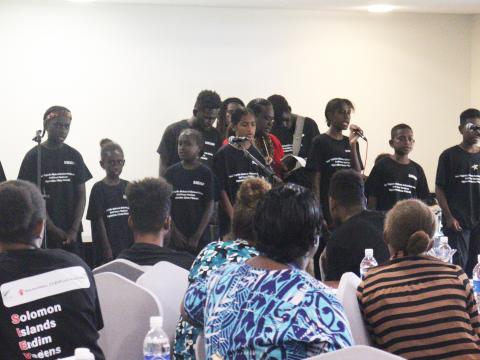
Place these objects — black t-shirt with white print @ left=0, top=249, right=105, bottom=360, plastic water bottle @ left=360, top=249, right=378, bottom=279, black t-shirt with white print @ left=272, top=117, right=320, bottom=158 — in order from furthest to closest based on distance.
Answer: black t-shirt with white print @ left=272, top=117, right=320, bottom=158
plastic water bottle @ left=360, top=249, right=378, bottom=279
black t-shirt with white print @ left=0, top=249, right=105, bottom=360

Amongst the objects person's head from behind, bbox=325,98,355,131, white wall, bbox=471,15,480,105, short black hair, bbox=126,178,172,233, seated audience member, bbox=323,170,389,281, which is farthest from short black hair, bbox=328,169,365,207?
white wall, bbox=471,15,480,105

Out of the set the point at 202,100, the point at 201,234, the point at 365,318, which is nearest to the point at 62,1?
the point at 202,100

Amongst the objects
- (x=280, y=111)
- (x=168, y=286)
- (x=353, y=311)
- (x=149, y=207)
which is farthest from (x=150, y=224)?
(x=280, y=111)

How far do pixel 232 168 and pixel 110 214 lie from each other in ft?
3.42

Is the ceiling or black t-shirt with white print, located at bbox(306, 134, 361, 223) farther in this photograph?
the ceiling

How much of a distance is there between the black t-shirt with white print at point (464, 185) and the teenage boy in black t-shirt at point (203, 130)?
212cm

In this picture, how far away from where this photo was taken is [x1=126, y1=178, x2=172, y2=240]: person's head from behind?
14.3ft

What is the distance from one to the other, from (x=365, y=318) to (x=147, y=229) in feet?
4.48

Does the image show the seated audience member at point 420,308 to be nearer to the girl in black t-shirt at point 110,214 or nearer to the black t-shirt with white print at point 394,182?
the girl in black t-shirt at point 110,214

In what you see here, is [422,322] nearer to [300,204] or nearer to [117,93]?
[300,204]

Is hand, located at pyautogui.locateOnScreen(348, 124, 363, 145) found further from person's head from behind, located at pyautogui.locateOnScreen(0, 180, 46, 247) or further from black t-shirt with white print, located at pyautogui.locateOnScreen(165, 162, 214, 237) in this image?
person's head from behind, located at pyautogui.locateOnScreen(0, 180, 46, 247)

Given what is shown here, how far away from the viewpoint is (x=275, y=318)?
2.53 meters

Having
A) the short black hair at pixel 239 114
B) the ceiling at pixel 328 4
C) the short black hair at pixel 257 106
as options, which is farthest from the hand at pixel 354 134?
the ceiling at pixel 328 4

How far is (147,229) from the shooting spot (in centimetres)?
436
